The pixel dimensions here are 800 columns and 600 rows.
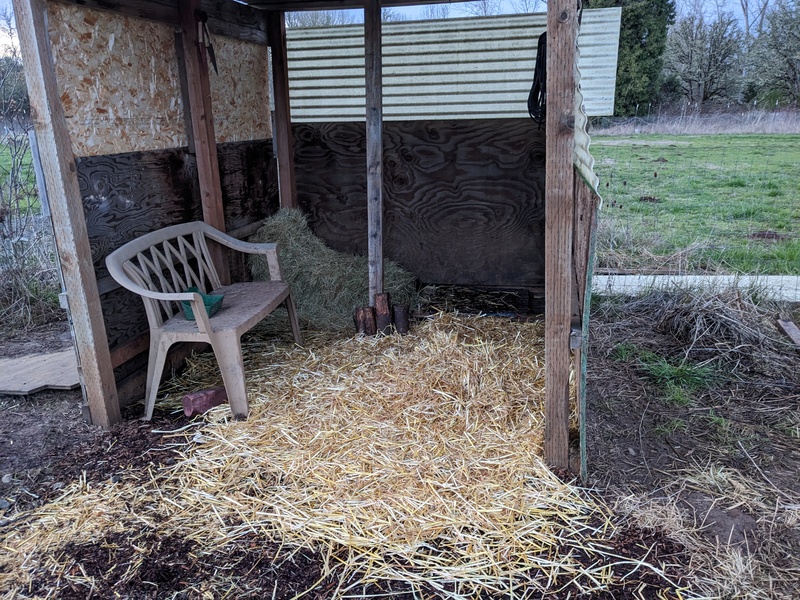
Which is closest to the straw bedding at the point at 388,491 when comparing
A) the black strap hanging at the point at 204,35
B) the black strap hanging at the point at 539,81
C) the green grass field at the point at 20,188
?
the black strap hanging at the point at 539,81

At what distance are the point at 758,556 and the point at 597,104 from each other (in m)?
4.83

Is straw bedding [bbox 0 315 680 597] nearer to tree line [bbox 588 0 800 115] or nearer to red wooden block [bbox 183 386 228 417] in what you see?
red wooden block [bbox 183 386 228 417]

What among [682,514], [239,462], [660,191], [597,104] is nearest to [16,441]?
[239,462]

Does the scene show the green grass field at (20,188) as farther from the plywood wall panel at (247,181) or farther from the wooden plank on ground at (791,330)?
the wooden plank on ground at (791,330)

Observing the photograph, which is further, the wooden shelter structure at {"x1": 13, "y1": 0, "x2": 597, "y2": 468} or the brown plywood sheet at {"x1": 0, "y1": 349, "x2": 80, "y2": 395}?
the brown plywood sheet at {"x1": 0, "y1": 349, "x2": 80, "y2": 395}

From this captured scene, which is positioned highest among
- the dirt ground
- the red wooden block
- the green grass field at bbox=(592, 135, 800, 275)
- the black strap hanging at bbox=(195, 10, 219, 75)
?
the black strap hanging at bbox=(195, 10, 219, 75)

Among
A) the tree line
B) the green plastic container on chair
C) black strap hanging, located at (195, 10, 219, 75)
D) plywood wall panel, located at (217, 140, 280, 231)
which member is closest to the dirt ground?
the green plastic container on chair

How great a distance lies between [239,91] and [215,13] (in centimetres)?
59

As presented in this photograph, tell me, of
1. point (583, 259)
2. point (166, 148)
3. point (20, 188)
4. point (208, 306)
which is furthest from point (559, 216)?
point (20, 188)

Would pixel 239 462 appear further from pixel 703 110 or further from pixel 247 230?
pixel 703 110

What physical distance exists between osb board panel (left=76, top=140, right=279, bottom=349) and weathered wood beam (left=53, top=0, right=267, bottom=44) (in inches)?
29.7

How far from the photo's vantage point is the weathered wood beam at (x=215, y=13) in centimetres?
315

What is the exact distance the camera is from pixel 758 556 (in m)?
2.19

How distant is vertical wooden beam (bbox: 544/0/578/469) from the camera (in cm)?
224
